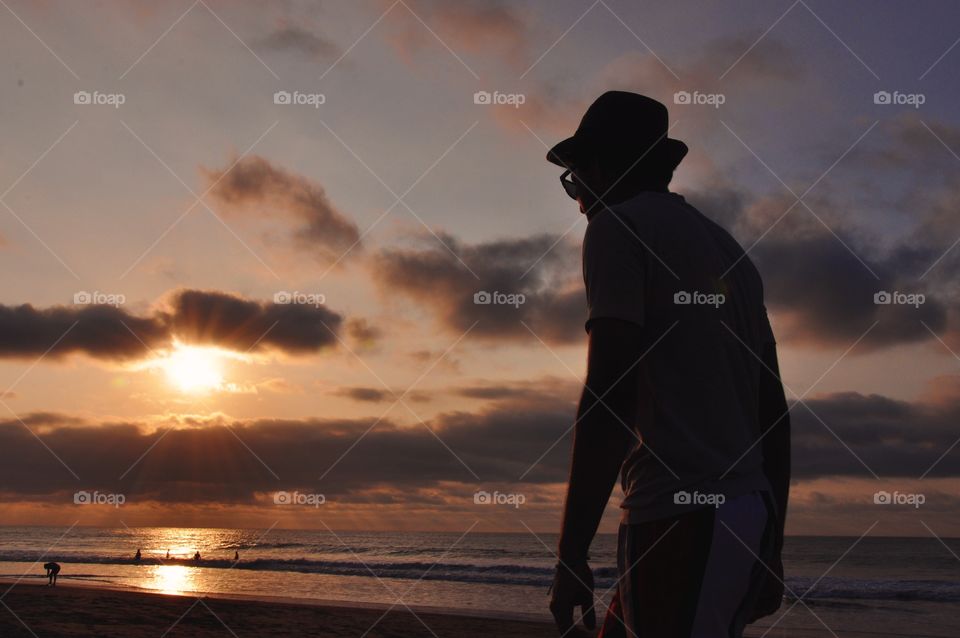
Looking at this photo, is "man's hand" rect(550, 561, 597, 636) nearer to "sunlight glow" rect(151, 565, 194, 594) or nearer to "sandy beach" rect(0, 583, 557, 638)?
"sandy beach" rect(0, 583, 557, 638)

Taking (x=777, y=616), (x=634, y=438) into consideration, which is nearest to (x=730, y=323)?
(x=634, y=438)

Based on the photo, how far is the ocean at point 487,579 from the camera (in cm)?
1853

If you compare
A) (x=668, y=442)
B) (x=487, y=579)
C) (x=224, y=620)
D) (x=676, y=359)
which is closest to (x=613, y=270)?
(x=676, y=359)

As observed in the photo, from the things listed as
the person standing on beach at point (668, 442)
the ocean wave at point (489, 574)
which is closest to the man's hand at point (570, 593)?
the person standing on beach at point (668, 442)

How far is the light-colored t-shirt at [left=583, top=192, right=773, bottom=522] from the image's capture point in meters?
1.58

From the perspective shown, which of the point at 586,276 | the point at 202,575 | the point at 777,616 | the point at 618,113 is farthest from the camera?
the point at 202,575

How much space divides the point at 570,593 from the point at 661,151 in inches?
38.8

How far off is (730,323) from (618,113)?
1.76ft

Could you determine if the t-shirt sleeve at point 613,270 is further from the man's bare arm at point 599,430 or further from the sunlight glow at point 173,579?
the sunlight glow at point 173,579

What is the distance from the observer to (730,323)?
173 cm

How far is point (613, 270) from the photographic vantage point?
1.60 meters

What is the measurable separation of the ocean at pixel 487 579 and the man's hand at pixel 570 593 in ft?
46.6

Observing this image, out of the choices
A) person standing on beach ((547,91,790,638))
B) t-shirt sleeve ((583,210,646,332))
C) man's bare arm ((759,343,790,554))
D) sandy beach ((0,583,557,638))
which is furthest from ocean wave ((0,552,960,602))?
t-shirt sleeve ((583,210,646,332))

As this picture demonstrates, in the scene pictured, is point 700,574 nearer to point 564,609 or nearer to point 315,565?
point 564,609
